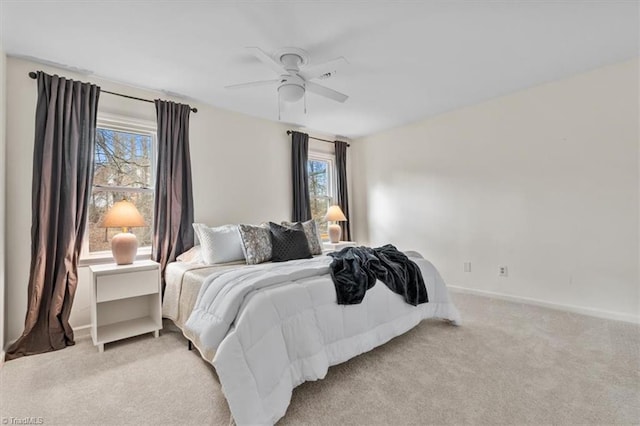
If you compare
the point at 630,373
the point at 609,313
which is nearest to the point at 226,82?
the point at 630,373

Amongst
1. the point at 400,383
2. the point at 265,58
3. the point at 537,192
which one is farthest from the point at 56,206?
the point at 537,192

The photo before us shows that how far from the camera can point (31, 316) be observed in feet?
8.02

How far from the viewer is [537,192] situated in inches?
136

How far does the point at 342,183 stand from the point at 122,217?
337cm

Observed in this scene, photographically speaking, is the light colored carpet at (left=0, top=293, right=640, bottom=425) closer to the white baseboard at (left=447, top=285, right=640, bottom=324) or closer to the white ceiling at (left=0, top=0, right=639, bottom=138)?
the white baseboard at (left=447, top=285, right=640, bottom=324)

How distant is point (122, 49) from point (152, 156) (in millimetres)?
1126

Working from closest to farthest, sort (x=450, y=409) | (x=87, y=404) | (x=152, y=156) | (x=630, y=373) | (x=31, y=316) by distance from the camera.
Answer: (x=450, y=409) → (x=87, y=404) → (x=630, y=373) → (x=31, y=316) → (x=152, y=156)

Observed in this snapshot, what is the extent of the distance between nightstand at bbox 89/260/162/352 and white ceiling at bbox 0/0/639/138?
182 centimetres

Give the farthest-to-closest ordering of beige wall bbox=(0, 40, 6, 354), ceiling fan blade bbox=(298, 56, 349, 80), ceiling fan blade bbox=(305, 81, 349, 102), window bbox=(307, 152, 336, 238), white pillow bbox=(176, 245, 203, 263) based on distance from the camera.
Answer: window bbox=(307, 152, 336, 238), white pillow bbox=(176, 245, 203, 263), ceiling fan blade bbox=(305, 81, 349, 102), beige wall bbox=(0, 40, 6, 354), ceiling fan blade bbox=(298, 56, 349, 80)

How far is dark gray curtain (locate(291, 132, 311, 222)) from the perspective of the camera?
4457mm

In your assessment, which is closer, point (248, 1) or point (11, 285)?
point (248, 1)

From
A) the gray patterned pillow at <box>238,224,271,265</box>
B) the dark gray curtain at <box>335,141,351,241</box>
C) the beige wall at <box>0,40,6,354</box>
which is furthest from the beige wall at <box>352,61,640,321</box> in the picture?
the beige wall at <box>0,40,6,354</box>

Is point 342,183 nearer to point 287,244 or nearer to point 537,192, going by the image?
point 287,244

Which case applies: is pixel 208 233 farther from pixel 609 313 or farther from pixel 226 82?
pixel 609 313
